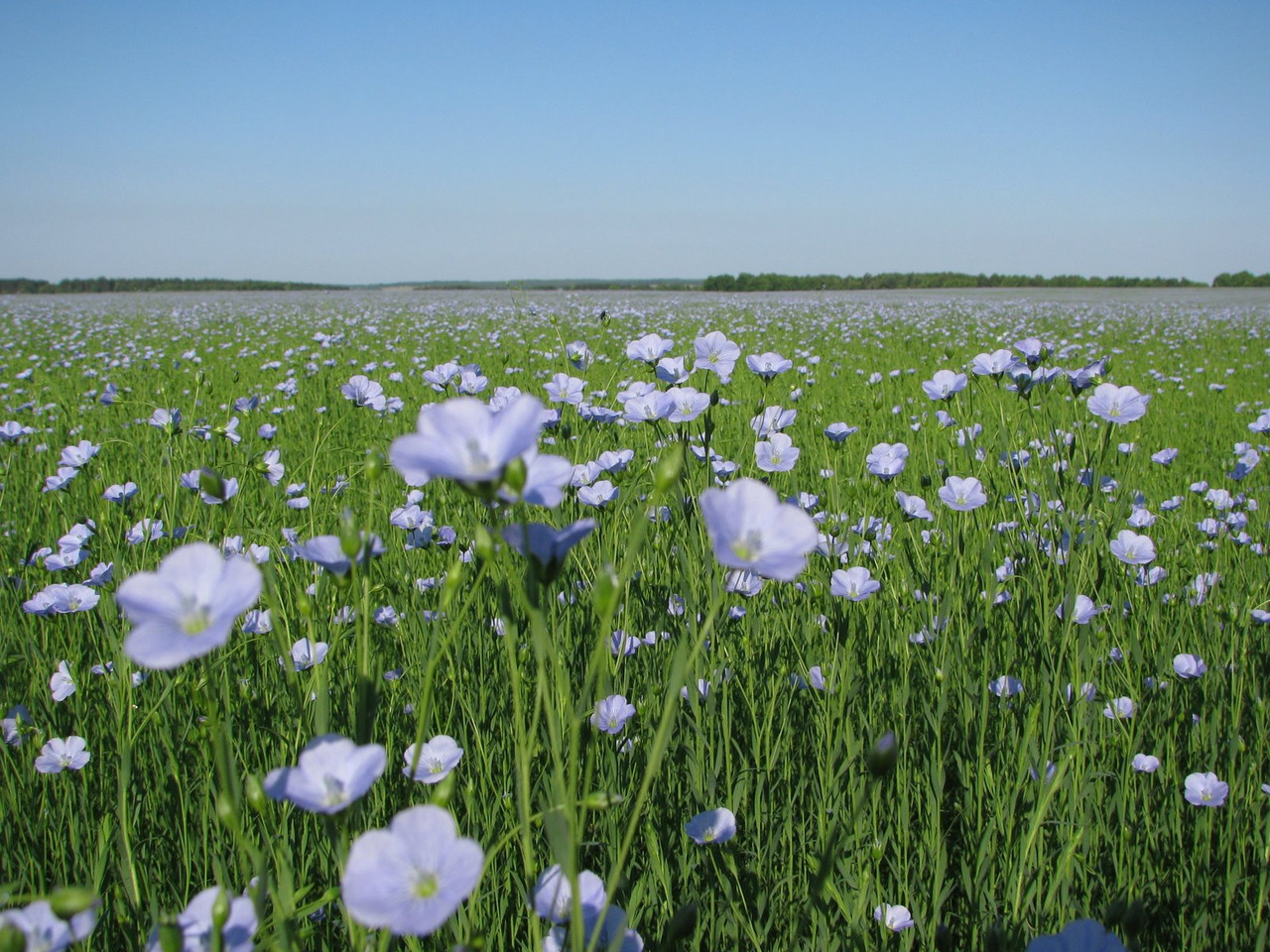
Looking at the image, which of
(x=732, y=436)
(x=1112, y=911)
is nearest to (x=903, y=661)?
(x=1112, y=911)

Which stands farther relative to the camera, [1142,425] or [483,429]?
[1142,425]

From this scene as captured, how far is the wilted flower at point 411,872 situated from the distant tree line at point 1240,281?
47410mm

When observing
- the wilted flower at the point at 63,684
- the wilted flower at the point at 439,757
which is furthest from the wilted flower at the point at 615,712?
the wilted flower at the point at 63,684

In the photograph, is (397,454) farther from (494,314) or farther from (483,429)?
(494,314)

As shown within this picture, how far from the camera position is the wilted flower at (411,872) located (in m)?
→ 0.56

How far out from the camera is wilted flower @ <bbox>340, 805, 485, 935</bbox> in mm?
557

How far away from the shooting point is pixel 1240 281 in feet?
125

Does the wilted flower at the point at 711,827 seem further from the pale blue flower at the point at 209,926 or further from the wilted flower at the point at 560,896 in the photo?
the pale blue flower at the point at 209,926

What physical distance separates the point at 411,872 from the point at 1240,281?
49338 mm

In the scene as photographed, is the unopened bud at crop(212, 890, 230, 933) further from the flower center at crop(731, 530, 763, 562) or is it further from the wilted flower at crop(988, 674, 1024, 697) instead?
the wilted flower at crop(988, 674, 1024, 697)

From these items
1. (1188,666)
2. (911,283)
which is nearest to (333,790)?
(1188,666)

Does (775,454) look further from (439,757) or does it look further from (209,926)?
(209,926)

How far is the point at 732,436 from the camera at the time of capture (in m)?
4.09

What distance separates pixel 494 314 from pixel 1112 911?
43.9 ft
